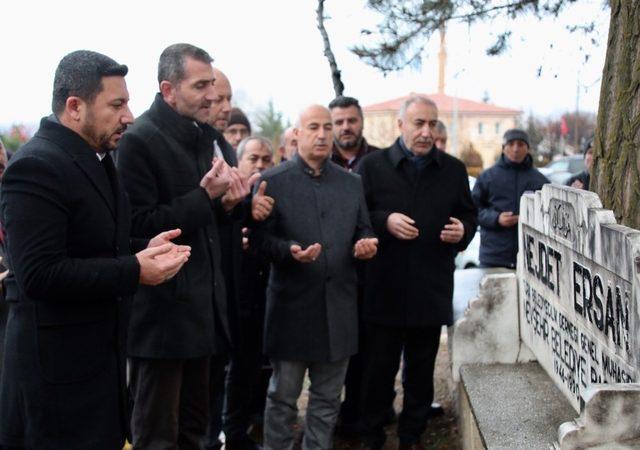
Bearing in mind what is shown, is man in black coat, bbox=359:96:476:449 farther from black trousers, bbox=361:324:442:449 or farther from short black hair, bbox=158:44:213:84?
short black hair, bbox=158:44:213:84

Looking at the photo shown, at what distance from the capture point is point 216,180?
3627 millimetres

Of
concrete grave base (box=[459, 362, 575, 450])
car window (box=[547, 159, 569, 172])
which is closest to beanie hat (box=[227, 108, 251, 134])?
concrete grave base (box=[459, 362, 575, 450])

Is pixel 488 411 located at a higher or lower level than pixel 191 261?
lower

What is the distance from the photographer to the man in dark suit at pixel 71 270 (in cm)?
265

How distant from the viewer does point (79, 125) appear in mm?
2867

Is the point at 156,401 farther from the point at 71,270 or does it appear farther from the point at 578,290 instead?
the point at 578,290

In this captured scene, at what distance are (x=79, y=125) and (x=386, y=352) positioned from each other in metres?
2.54

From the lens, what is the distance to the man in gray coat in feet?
13.9

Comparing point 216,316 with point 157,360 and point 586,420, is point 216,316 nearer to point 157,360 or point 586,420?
point 157,360

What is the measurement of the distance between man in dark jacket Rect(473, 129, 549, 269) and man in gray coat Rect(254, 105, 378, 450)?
2434 mm

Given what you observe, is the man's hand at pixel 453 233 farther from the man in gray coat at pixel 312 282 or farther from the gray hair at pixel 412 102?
the gray hair at pixel 412 102

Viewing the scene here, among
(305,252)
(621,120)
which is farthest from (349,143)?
(621,120)

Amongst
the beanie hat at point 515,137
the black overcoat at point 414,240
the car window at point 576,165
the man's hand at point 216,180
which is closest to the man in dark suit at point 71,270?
the man's hand at point 216,180

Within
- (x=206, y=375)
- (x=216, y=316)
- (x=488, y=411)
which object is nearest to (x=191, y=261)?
(x=216, y=316)
